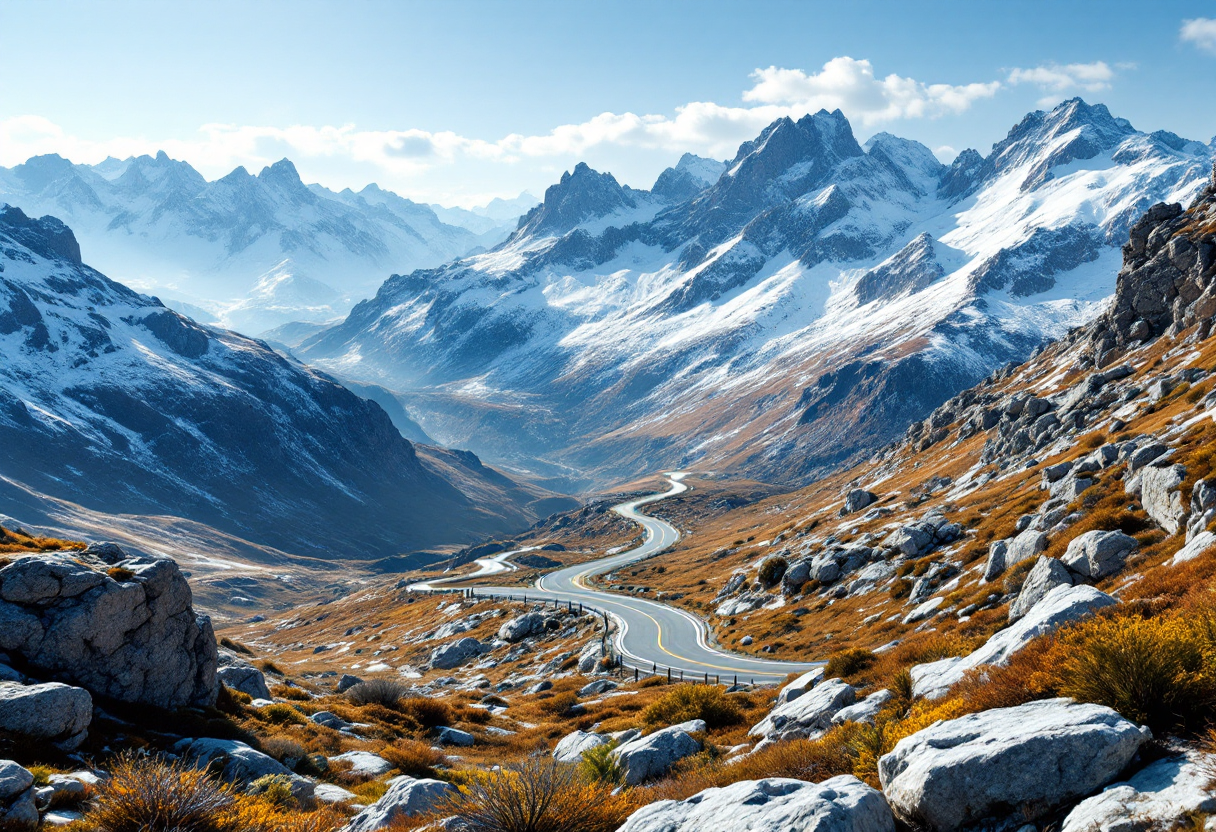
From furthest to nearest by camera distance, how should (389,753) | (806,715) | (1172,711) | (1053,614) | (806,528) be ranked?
(806,528) → (389,753) → (806,715) → (1053,614) → (1172,711)

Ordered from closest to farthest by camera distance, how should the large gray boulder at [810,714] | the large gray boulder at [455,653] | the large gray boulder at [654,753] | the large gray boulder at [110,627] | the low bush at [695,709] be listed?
1. the large gray boulder at [654,753]
2. the large gray boulder at [810,714]
3. the large gray boulder at [110,627]
4. the low bush at [695,709]
5. the large gray boulder at [455,653]

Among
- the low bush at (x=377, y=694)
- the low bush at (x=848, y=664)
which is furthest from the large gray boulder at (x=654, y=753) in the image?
the low bush at (x=377, y=694)

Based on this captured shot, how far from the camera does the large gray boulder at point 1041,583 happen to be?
1977 centimetres

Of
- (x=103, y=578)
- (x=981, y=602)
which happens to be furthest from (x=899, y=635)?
(x=103, y=578)

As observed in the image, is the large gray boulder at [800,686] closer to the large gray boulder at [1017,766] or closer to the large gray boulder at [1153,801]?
the large gray boulder at [1017,766]

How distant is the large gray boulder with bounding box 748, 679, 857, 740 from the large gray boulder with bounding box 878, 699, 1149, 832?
674cm

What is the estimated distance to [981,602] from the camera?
28.6m

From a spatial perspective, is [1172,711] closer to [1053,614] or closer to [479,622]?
[1053,614]

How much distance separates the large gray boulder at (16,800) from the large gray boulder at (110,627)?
8.15 meters

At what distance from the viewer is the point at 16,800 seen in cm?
1165

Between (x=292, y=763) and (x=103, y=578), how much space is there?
26.4ft

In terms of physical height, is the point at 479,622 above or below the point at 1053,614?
below

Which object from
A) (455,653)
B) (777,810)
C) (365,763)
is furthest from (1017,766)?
(455,653)

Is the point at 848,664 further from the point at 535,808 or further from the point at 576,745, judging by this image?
the point at 535,808
